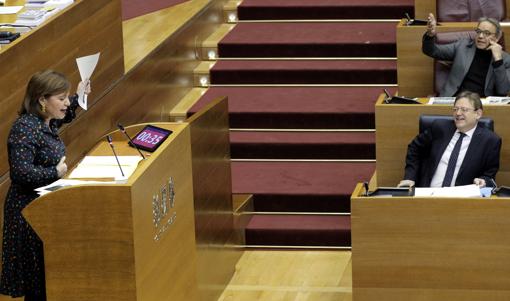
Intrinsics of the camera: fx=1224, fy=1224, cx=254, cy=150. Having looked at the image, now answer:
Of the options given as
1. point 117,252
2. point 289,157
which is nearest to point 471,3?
point 289,157

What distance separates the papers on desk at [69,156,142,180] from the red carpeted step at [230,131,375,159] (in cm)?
243

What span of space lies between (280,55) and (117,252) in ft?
12.0

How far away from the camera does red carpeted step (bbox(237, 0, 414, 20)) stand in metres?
7.46

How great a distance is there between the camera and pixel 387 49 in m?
7.18

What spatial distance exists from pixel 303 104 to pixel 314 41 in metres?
0.61

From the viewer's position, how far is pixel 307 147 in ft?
21.3

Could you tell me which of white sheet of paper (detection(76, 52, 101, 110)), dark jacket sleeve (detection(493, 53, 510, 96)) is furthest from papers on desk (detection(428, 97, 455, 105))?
white sheet of paper (detection(76, 52, 101, 110))

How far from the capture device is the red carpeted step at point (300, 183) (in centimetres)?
605

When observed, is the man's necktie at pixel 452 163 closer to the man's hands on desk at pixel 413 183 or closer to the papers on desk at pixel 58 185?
the man's hands on desk at pixel 413 183

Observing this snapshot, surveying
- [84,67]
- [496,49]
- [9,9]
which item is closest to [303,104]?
[496,49]

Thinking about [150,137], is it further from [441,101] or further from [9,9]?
[441,101]

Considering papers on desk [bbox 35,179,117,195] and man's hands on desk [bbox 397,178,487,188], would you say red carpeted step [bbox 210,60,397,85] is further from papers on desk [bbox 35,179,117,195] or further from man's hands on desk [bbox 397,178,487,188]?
papers on desk [bbox 35,179,117,195]

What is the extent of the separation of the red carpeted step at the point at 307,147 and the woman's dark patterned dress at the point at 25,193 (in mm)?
2567

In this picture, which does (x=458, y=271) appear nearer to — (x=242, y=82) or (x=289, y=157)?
(x=289, y=157)
